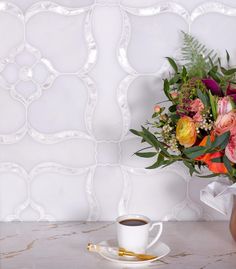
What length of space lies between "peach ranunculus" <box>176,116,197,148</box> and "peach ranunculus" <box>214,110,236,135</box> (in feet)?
0.15

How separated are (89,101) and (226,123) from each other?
421 millimetres

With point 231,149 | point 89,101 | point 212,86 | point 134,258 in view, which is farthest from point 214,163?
point 89,101

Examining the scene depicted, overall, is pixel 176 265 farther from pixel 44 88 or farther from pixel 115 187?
pixel 44 88

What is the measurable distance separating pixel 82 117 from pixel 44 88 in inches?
4.7

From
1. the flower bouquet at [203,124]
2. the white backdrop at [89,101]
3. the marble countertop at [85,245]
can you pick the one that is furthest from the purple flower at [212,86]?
the marble countertop at [85,245]

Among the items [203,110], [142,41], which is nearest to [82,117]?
[142,41]

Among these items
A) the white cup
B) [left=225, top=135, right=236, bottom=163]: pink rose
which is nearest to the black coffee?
the white cup

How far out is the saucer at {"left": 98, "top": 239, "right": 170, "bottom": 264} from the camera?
1.08 m

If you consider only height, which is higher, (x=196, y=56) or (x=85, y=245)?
(x=196, y=56)

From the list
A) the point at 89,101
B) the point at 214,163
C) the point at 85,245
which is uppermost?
the point at 89,101

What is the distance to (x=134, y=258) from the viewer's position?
1.10 metres

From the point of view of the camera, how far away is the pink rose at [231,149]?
100cm

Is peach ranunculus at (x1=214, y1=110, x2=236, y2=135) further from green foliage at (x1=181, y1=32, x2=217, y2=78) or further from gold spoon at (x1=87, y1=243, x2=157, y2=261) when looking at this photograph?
gold spoon at (x1=87, y1=243, x2=157, y2=261)

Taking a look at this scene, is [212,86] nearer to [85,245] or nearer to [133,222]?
Result: [133,222]
